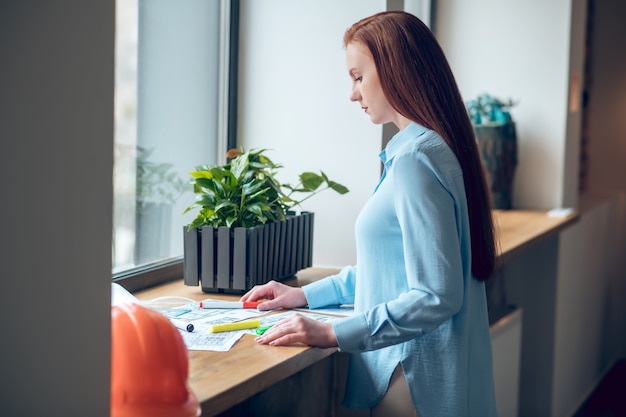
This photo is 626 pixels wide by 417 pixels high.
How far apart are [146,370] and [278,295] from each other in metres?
0.76

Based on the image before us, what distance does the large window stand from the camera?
2.02 meters

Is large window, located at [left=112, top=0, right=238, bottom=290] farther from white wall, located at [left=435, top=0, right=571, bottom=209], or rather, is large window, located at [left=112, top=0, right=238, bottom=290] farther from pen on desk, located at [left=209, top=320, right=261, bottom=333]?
white wall, located at [left=435, top=0, right=571, bottom=209]

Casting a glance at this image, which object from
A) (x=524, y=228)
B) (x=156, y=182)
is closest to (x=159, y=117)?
(x=156, y=182)

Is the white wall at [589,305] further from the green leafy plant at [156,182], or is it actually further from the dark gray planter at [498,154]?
the green leafy plant at [156,182]

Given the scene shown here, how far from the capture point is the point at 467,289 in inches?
62.7

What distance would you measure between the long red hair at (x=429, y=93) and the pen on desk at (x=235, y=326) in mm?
449

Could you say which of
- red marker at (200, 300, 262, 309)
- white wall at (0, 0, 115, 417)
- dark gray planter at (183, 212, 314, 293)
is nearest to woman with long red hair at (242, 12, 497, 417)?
red marker at (200, 300, 262, 309)

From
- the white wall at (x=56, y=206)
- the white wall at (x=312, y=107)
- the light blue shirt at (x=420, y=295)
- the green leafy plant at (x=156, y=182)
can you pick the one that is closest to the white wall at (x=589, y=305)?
the white wall at (x=312, y=107)

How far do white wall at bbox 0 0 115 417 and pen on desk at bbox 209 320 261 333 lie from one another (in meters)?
0.58

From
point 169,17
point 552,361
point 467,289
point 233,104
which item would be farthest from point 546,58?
point 467,289

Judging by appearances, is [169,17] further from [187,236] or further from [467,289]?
[467,289]

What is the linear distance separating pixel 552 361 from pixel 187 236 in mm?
1998

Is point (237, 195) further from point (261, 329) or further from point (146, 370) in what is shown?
point (146, 370)

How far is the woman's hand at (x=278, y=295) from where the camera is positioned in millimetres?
1856
